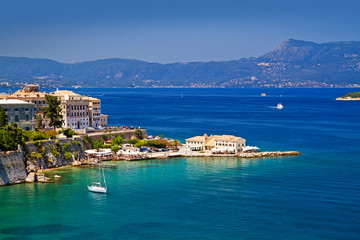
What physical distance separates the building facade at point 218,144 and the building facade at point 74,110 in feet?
63.8

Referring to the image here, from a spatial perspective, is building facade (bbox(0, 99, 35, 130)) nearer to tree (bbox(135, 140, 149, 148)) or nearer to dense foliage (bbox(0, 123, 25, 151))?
dense foliage (bbox(0, 123, 25, 151))

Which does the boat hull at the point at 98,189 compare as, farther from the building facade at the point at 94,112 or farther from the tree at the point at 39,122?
the building facade at the point at 94,112

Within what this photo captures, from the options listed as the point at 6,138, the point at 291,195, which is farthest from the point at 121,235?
the point at 6,138

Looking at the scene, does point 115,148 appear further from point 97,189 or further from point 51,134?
point 97,189

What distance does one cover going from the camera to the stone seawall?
59375 mm

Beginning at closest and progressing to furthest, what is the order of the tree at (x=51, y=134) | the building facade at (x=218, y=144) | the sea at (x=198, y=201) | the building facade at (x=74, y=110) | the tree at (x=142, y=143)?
1. the sea at (x=198, y=201)
2. the tree at (x=51, y=134)
3. the building facade at (x=218, y=144)
4. the tree at (x=142, y=143)
5. the building facade at (x=74, y=110)

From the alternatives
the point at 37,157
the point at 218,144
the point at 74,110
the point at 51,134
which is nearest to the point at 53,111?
the point at 51,134

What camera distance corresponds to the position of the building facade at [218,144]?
276 ft

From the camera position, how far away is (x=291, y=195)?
2192 inches

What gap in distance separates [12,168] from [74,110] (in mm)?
31291

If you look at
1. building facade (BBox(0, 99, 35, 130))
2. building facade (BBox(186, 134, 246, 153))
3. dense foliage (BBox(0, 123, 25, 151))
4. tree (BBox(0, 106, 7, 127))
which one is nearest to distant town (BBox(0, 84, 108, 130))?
building facade (BBox(0, 99, 35, 130))

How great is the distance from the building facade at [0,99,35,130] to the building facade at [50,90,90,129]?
1415 cm

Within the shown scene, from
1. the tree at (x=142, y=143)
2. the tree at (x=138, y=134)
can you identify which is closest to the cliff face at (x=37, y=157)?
the tree at (x=142, y=143)

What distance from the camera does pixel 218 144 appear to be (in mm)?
85812
